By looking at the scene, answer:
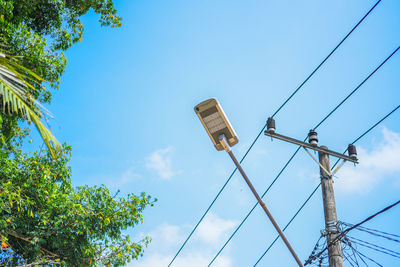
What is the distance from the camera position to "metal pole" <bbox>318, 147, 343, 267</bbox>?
543cm

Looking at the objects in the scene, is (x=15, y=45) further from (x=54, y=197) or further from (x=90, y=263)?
(x=90, y=263)

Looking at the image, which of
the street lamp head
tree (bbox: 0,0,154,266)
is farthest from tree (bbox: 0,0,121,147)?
the street lamp head

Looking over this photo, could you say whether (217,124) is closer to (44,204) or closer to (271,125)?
(271,125)

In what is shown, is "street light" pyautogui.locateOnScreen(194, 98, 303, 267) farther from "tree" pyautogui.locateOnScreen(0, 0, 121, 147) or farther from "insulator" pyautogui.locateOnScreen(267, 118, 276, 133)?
"tree" pyautogui.locateOnScreen(0, 0, 121, 147)

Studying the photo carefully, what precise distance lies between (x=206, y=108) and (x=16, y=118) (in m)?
5.98

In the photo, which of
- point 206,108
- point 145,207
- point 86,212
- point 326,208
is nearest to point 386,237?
point 326,208

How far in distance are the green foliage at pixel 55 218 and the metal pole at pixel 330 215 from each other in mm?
4744

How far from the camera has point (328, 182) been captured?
5.96 meters

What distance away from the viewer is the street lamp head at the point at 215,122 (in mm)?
4762

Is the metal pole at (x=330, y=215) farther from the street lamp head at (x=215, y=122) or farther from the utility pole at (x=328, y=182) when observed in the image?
the street lamp head at (x=215, y=122)

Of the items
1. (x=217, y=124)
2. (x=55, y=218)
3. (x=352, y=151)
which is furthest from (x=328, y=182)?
(x=55, y=218)

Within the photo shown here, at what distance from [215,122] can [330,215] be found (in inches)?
90.3

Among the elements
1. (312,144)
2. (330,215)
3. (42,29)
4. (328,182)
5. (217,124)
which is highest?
(42,29)

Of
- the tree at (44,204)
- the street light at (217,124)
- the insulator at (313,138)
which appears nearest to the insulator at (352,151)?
the insulator at (313,138)
